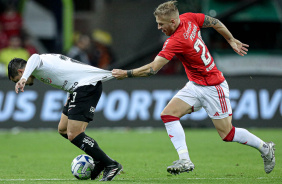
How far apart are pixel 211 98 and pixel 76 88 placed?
1941 millimetres

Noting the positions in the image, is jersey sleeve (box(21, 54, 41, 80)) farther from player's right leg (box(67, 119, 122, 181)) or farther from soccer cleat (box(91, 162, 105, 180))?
soccer cleat (box(91, 162, 105, 180))

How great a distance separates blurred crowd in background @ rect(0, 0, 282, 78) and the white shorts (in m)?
8.46

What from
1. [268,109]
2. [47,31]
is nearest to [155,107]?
[268,109]

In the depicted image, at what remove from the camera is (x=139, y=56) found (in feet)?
58.4

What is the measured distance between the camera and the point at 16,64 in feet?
27.9

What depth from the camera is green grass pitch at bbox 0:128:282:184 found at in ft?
27.9

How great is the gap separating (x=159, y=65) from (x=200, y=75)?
2.63 feet

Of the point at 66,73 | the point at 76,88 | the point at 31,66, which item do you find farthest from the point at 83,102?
the point at 31,66

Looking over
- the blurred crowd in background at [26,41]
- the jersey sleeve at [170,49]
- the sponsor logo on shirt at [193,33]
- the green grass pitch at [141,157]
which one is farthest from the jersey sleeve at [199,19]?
the blurred crowd in background at [26,41]

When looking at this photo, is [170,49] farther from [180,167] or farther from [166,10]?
[180,167]

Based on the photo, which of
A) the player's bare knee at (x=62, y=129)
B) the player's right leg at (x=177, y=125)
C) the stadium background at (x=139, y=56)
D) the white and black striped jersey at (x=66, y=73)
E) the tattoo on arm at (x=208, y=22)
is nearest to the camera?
the player's right leg at (x=177, y=125)

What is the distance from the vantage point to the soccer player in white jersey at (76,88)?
8328 mm

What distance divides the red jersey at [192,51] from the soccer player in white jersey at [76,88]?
101cm

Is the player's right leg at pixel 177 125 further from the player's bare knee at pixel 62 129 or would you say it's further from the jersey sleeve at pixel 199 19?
the player's bare knee at pixel 62 129
